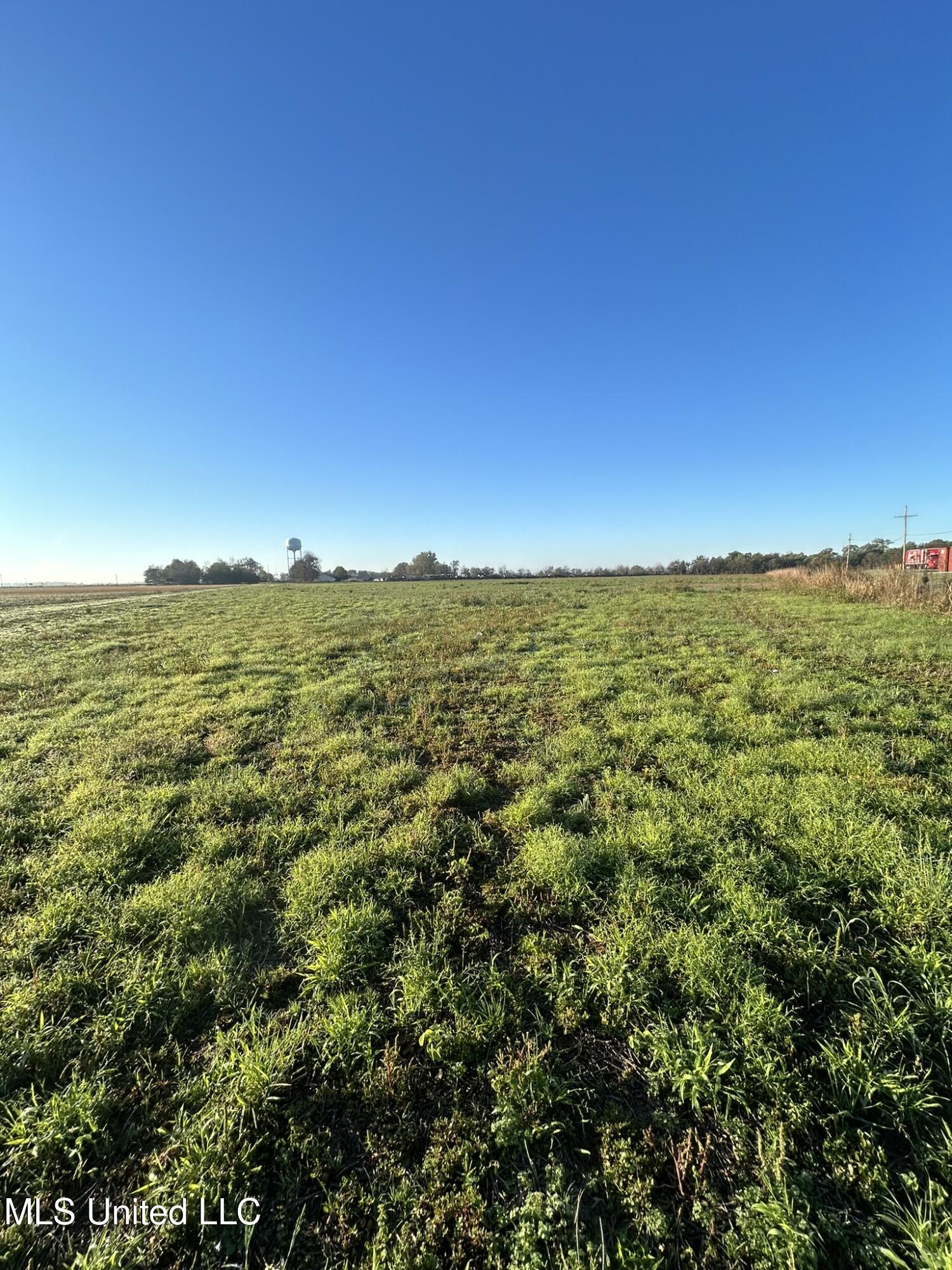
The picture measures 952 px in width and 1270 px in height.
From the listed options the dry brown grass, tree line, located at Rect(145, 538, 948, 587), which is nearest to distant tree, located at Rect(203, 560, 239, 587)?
tree line, located at Rect(145, 538, 948, 587)

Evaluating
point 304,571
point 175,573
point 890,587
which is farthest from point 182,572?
point 890,587

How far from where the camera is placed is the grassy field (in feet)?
6.28

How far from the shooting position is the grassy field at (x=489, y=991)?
1.92m

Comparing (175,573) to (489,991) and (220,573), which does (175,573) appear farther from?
(489,991)

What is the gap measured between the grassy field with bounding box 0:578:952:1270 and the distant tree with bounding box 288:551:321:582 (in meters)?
99.3

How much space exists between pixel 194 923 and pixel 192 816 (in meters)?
1.69

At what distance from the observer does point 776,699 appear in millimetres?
7629

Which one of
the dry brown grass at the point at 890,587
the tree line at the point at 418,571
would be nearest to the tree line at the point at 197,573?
the tree line at the point at 418,571

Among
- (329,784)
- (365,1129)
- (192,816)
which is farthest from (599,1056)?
(192,816)

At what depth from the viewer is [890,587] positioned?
19.9 metres

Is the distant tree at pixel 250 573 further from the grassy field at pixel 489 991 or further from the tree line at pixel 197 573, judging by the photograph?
the grassy field at pixel 489 991

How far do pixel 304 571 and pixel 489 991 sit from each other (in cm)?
10606

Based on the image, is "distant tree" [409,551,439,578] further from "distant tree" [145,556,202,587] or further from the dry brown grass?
the dry brown grass

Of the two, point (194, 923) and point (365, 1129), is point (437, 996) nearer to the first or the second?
point (365, 1129)
